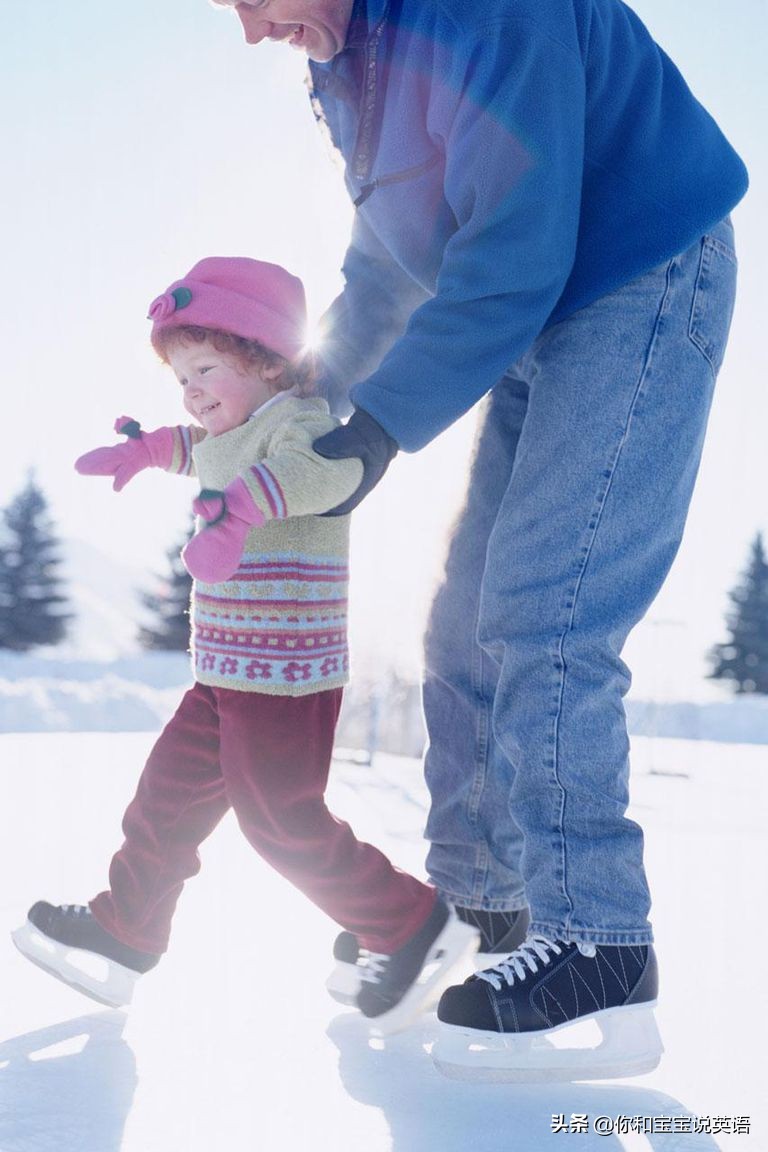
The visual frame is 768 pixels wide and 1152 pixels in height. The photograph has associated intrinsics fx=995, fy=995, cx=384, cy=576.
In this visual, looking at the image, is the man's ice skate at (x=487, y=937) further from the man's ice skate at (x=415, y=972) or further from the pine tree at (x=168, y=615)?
the pine tree at (x=168, y=615)

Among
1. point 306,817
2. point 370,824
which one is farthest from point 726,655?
point 306,817

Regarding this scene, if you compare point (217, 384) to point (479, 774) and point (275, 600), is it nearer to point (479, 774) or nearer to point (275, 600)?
point (275, 600)

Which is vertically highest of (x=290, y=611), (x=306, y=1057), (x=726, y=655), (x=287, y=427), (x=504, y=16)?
(x=504, y=16)

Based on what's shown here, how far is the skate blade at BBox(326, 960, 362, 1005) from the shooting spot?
1295mm

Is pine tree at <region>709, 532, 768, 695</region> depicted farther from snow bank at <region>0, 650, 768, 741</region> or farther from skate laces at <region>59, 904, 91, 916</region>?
skate laces at <region>59, 904, 91, 916</region>

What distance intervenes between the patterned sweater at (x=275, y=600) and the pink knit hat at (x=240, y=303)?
98 millimetres

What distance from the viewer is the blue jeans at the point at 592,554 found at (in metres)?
1.14

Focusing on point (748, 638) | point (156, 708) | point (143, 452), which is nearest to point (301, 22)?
point (143, 452)

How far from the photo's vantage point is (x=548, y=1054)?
41.8 inches

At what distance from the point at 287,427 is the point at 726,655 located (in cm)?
2337

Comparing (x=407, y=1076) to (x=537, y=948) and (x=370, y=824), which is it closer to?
(x=537, y=948)

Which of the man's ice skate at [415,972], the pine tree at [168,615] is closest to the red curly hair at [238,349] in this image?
the man's ice skate at [415,972]

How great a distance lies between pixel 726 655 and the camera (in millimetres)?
23016

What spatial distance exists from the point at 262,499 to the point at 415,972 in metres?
0.67
